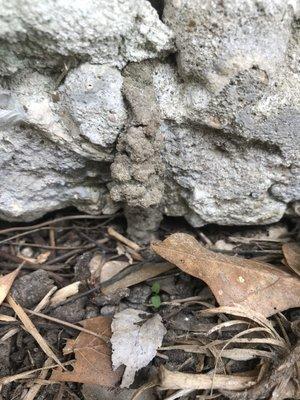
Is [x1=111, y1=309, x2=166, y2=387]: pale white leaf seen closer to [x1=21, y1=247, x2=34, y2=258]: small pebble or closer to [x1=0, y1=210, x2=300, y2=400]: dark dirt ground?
[x1=0, y1=210, x2=300, y2=400]: dark dirt ground

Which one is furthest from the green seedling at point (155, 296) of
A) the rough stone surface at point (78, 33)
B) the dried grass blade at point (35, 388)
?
the rough stone surface at point (78, 33)

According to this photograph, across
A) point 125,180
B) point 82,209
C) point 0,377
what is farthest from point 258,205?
point 0,377

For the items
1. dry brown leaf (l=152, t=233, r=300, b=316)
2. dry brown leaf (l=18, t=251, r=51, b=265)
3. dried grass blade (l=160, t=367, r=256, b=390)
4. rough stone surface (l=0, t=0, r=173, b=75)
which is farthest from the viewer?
dry brown leaf (l=18, t=251, r=51, b=265)

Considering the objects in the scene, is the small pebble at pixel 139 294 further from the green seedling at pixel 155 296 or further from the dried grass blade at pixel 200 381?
the dried grass blade at pixel 200 381

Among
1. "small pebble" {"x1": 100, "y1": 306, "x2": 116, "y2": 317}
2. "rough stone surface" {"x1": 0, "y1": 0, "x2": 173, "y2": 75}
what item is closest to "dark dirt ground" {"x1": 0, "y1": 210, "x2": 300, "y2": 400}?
"small pebble" {"x1": 100, "y1": 306, "x2": 116, "y2": 317}

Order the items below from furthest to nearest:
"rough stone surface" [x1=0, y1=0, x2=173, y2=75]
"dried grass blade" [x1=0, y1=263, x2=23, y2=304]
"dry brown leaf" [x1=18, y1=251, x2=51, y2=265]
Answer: "dry brown leaf" [x1=18, y1=251, x2=51, y2=265], "dried grass blade" [x1=0, y1=263, x2=23, y2=304], "rough stone surface" [x1=0, y1=0, x2=173, y2=75]

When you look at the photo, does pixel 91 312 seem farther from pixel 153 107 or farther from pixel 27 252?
pixel 153 107

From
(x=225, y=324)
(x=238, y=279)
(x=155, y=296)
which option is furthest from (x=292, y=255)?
(x=155, y=296)
